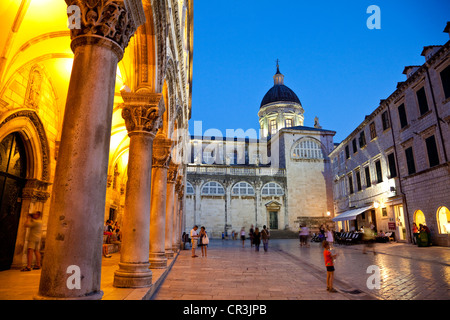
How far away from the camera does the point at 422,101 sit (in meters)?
16.1

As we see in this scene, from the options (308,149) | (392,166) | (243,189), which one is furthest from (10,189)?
(308,149)

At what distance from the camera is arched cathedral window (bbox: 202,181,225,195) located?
34562mm

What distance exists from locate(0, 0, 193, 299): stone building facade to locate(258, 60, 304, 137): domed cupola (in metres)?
36.6

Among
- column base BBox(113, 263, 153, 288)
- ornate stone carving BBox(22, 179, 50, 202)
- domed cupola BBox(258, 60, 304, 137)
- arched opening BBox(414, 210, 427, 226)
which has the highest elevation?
domed cupola BBox(258, 60, 304, 137)

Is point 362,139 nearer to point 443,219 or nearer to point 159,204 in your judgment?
point 443,219

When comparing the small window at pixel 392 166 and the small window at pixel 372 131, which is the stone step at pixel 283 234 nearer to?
the small window at pixel 372 131

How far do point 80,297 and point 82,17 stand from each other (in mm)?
3233

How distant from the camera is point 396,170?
61.2 ft

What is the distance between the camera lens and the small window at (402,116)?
17766 millimetres

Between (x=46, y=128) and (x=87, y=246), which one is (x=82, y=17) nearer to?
(x=87, y=246)

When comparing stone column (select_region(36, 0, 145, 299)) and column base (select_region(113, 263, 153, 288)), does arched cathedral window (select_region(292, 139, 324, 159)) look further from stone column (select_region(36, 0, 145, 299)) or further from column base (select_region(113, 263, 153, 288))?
stone column (select_region(36, 0, 145, 299))

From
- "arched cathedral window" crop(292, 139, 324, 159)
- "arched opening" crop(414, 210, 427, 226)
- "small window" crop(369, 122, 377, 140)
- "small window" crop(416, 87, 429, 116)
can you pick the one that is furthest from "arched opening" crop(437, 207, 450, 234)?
"arched cathedral window" crop(292, 139, 324, 159)

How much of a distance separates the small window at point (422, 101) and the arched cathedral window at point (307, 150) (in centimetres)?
2146

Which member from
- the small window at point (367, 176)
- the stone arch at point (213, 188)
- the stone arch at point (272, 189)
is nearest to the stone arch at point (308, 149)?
the stone arch at point (272, 189)
